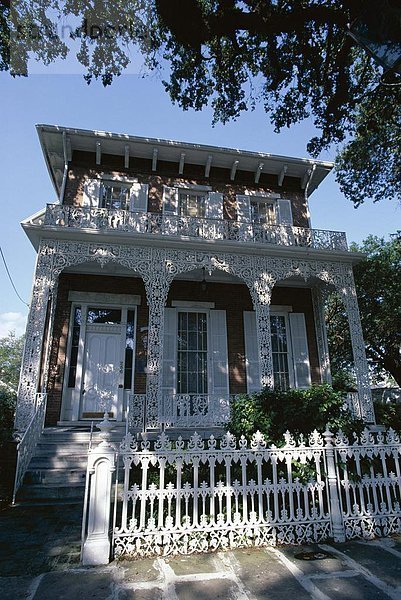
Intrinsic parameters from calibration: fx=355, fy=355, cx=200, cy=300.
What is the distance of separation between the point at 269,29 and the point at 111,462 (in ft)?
25.3

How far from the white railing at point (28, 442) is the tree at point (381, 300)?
14912 millimetres

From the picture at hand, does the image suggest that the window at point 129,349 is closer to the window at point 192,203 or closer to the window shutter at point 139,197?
the window shutter at point 139,197

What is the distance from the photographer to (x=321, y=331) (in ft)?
34.6

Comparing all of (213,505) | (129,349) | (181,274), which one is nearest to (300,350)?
(181,274)

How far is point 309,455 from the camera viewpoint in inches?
166

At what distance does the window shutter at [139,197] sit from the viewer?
10.4m

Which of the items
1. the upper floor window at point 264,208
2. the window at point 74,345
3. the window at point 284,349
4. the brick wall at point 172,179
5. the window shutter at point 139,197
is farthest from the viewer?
the upper floor window at point 264,208

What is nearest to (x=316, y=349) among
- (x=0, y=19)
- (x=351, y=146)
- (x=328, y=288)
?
(x=328, y=288)

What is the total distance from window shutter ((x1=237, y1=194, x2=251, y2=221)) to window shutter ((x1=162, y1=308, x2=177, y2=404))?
3.69m

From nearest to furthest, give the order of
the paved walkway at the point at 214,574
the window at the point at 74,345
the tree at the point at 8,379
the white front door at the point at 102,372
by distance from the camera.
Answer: the paved walkway at the point at 214,574 → the tree at the point at 8,379 → the white front door at the point at 102,372 → the window at the point at 74,345

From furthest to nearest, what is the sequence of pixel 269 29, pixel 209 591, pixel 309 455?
pixel 269 29 → pixel 309 455 → pixel 209 591

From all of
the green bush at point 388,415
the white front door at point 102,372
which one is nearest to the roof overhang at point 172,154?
the white front door at point 102,372

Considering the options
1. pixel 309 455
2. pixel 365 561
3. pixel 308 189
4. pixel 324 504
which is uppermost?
pixel 308 189

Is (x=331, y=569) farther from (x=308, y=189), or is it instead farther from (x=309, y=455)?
(x=308, y=189)
